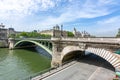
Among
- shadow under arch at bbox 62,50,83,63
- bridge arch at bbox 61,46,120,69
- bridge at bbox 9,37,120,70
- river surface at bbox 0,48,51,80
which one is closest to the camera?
bridge arch at bbox 61,46,120,69

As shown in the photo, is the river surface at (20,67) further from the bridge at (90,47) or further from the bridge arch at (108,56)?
the bridge arch at (108,56)

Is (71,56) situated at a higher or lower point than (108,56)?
lower

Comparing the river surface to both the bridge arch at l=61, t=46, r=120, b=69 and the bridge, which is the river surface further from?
the bridge arch at l=61, t=46, r=120, b=69

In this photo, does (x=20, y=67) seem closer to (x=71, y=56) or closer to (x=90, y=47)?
(x=71, y=56)

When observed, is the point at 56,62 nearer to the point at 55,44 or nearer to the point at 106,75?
A: the point at 55,44

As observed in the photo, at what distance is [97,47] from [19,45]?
47987mm

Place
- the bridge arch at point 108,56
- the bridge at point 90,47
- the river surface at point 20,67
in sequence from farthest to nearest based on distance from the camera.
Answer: the river surface at point 20,67 < the bridge at point 90,47 < the bridge arch at point 108,56

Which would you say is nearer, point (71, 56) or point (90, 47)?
point (90, 47)

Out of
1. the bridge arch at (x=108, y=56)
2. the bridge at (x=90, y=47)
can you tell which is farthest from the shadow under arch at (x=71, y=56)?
the bridge arch at (x=108, y=56)

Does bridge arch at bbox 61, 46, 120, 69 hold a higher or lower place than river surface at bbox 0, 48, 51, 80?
higher

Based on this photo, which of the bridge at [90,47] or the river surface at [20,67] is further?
the river surface at [20,67]

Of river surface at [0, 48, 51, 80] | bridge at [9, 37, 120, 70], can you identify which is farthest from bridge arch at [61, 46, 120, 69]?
river surface at [0, 48, 51, 80]

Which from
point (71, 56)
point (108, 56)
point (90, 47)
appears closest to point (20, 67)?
point (71, 56)

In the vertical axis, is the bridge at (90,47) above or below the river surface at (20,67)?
above
